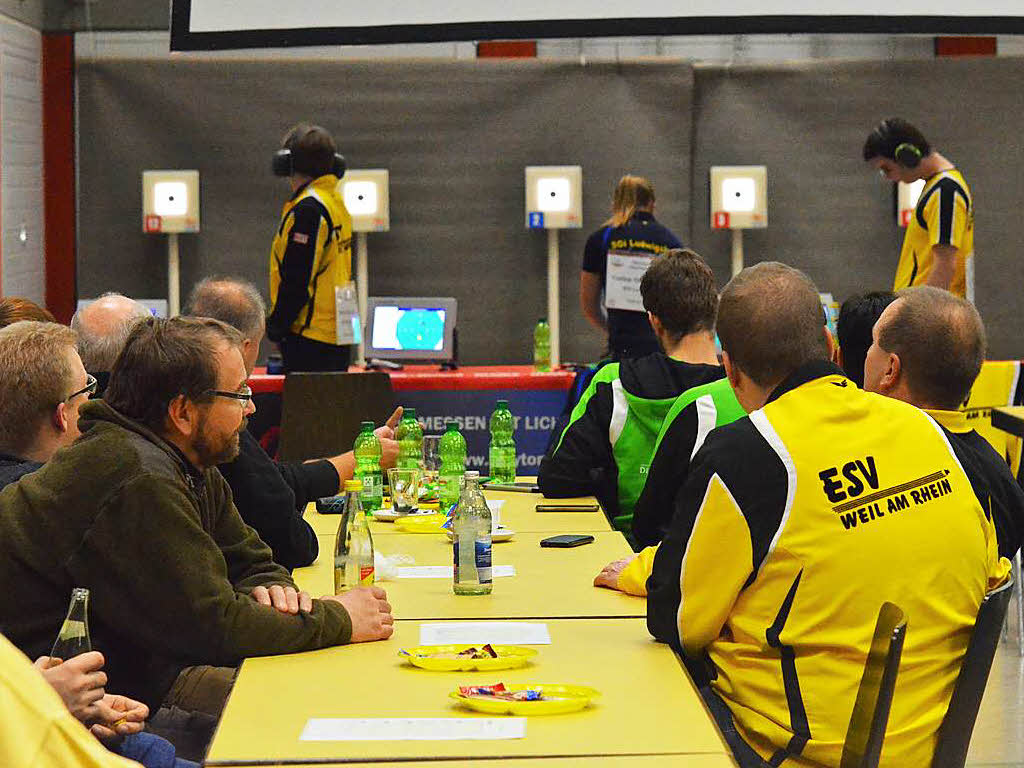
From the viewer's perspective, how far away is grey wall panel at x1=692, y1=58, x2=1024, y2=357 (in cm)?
848

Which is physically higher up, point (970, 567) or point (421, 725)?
point (970, 567)

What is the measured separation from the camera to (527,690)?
82.4 inches

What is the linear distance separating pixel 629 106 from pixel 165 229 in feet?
9.39

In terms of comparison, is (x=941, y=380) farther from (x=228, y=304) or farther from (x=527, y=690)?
(x=228, y=304)

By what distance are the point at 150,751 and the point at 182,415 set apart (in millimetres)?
587

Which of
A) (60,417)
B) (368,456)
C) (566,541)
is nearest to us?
(60,417)

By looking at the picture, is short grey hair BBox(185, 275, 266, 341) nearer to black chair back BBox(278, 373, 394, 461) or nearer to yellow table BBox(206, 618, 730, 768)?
yellow table BBox(206, 618, 730, 768)

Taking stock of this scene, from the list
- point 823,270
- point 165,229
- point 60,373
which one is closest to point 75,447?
point 60,373

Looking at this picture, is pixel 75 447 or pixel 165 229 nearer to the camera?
pixel 75 447

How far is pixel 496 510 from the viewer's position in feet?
12.2

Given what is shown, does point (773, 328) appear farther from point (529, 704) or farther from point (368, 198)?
point (368, 198)

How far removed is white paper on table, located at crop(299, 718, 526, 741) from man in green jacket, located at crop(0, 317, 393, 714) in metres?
0.39

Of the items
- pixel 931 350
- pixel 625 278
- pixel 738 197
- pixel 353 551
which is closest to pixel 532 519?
pixel 353 551

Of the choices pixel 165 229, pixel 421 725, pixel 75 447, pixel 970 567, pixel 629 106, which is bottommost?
pixel 421 725
